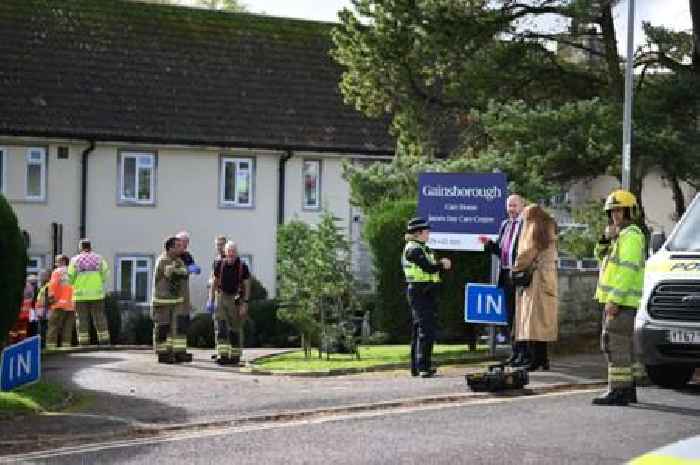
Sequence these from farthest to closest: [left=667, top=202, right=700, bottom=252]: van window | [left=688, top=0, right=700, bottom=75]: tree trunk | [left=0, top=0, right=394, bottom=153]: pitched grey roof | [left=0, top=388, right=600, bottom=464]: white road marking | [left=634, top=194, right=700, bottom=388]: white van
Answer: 1. [left=0, top=0, right=394, bottom=153]: pitched grey roof
2. [left=688, top=0, right=700, bottom=75]: tree trunk
3. [left=667, top=202, right=700, bottom=252]: van window
4. [left=634, top=194, right=700, bottom=388]: white van
5. [left=0, top=388, right=600, bottom=464]: white road marking

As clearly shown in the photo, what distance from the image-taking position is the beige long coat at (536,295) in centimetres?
1453

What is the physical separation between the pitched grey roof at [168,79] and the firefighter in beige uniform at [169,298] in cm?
1750

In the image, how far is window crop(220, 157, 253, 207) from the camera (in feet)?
125

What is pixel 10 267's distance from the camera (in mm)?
11680

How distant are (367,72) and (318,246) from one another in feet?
31.9

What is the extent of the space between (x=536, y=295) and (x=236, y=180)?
2446 cm

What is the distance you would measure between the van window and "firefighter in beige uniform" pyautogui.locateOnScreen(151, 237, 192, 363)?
770cm

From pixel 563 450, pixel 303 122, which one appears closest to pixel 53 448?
pixel 563 450

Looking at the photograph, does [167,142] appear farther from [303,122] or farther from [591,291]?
[591,291]

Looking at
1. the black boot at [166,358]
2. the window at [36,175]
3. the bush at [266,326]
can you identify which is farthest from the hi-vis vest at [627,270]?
A: the window at [36,175]

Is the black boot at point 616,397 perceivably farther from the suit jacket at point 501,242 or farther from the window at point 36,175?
the window at point 36,175

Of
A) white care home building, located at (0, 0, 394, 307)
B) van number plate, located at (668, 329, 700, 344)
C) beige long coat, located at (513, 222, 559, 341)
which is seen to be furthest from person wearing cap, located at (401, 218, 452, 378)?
white care home building, located at (0, 0, 394, 307)

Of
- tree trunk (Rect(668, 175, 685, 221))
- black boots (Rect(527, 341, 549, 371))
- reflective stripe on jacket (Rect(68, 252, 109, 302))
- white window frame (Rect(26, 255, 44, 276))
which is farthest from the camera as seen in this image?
white window frame (Rect(26, 255, 44, 276))

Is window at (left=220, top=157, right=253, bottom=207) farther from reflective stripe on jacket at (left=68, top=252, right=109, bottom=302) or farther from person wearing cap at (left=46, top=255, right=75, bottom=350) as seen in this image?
reflective stripe on jacket at (left=68, top=252, right=109, bottom=302)
